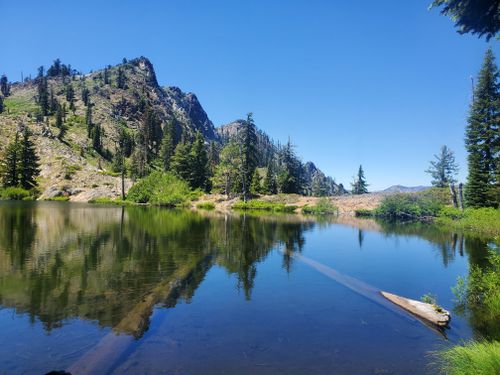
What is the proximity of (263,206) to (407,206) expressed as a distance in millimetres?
29659

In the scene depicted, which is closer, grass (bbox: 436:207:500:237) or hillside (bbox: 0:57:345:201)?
grass (bbox: 436:207:500:237)

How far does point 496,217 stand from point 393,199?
2893 centimetres

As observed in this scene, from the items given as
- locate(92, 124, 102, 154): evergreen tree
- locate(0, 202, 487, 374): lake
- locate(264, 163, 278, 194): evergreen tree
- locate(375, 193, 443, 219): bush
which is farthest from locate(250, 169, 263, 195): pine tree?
locate(92, 124, 102, 154): evergreen tree

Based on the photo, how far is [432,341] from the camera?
415 inches

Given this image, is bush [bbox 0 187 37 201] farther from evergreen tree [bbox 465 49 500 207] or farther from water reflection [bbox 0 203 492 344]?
evergreen tree [bbox 465 49 500 207]

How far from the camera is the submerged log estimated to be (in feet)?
38.5

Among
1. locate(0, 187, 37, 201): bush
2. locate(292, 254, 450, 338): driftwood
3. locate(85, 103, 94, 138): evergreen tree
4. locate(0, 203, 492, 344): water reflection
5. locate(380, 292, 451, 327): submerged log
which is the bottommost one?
locate(292, 254, 450, 338): driftwood

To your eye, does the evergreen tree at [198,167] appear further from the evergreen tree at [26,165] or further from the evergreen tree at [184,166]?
the evergreen tree at [26,165]

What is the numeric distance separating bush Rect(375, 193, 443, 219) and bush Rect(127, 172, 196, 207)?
144 feet

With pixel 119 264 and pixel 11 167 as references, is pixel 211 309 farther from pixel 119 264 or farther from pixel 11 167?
pixel 11 167

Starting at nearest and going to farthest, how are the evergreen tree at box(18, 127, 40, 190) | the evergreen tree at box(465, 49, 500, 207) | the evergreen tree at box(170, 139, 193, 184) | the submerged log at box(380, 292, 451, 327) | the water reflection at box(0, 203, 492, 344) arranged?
the submerged log at box(380, 292, 451, 327) < the water reflection at box(0, 203, 492, 344) < the evergreen tree at box(465, 49, 500, 207) < the evergreen tree at box(170, 139, 193, 184) < the evergreen tree at box(18, 127, 40, 190)

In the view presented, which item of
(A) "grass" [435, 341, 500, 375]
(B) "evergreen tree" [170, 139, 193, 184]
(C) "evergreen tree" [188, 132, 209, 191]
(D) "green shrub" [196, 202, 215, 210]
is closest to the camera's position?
(A) "grass" [435, 341, 500, 375]

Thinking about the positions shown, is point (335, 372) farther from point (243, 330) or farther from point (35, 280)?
point (35, 280)

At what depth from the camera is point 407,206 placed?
65.3 m
